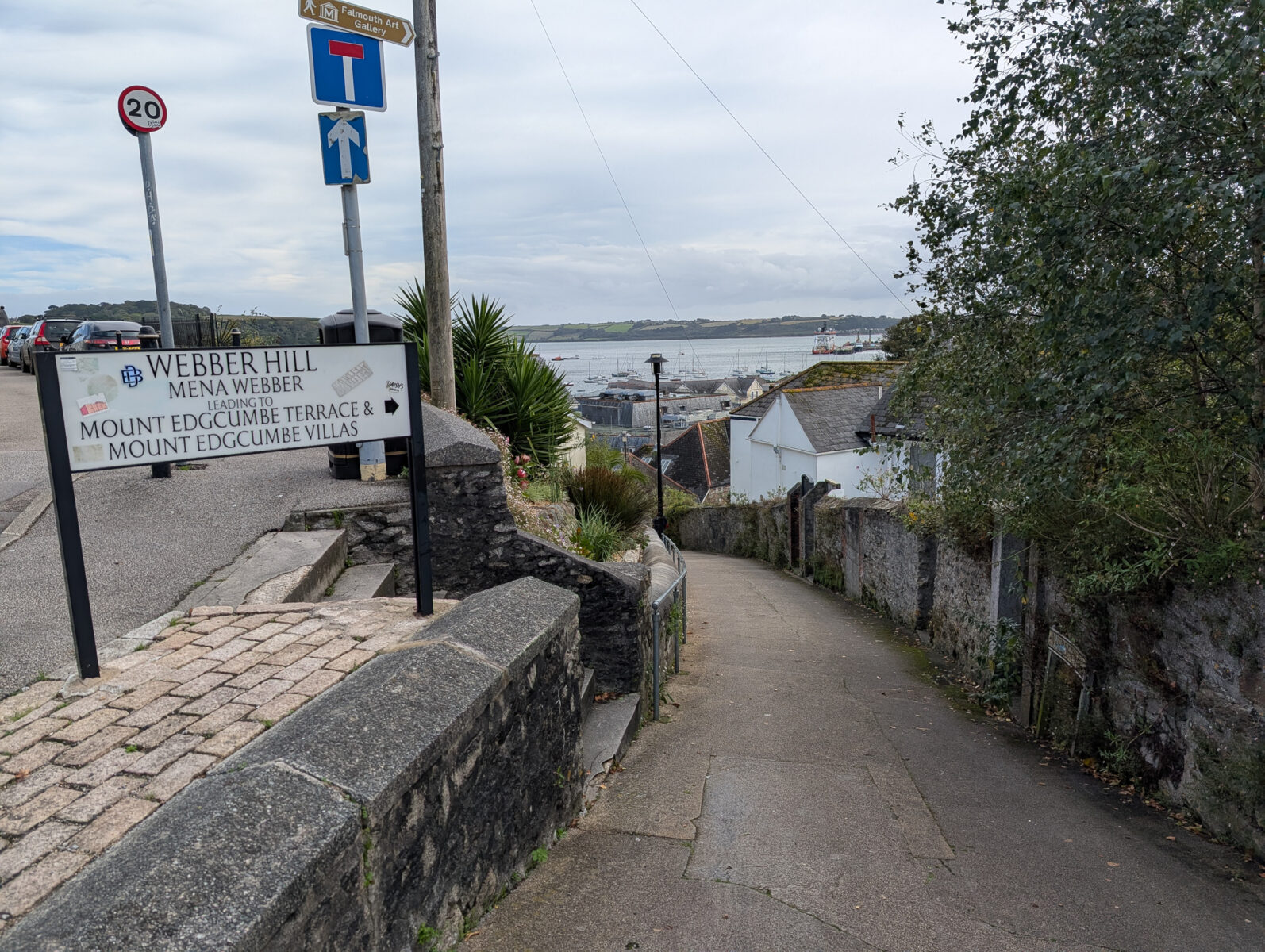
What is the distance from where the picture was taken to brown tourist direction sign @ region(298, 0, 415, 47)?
5996 millimetres

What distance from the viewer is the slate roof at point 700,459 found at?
49406 mm

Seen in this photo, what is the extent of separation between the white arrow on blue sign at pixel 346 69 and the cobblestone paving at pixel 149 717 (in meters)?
3.74

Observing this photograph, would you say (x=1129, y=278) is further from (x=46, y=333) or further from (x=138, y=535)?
(x=46, y=333)

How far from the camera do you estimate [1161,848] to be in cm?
487

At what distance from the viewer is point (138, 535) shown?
19.5 ft

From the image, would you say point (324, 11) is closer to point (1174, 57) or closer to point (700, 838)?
point (1174, 57)

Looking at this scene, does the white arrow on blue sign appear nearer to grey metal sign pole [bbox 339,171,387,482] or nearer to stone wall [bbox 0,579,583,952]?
grey metal sign pole [bbox 339,171,387,482]

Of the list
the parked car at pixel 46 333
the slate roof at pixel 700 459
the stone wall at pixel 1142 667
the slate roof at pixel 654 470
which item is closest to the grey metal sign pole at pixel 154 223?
the stone wall at pixel 1142 667

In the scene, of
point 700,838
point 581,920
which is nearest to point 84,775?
point 581,920

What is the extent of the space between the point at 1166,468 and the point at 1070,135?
216cm

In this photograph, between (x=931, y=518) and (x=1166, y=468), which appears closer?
(x=1166, y=468)

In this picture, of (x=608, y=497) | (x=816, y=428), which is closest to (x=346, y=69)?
(x=608, y=497)

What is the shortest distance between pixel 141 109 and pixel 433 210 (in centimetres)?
329

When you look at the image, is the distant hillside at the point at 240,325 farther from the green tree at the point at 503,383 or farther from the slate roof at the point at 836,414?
the slate roof at the point at 836,414
